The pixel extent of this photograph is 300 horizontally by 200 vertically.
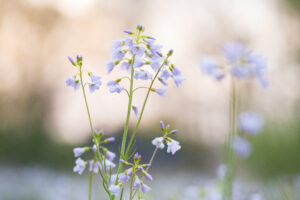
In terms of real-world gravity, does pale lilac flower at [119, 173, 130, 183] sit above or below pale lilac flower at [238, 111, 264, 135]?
above

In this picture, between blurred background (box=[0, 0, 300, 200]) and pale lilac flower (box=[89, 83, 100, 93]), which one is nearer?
pale lilac flower (box=[89, 83, 100, 93])

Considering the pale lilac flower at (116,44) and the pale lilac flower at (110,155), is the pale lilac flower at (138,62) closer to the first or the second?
the pale lilac flower at (116,44)

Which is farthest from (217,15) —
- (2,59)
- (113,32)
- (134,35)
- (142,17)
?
(134,35)

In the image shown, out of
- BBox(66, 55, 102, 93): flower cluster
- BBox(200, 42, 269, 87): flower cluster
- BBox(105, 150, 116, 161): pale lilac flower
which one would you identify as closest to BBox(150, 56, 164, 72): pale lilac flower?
BBox(66, 55, 102, 93): flower cluster

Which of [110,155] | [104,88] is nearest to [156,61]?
[110,155]

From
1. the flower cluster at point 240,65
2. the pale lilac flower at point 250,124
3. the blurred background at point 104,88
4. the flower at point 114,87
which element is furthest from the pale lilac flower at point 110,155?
the blurred background at point 104,88

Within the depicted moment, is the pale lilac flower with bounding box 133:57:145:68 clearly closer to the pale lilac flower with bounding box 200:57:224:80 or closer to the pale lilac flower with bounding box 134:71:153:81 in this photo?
the pale lilac flower with bounding box 134:71:153:81

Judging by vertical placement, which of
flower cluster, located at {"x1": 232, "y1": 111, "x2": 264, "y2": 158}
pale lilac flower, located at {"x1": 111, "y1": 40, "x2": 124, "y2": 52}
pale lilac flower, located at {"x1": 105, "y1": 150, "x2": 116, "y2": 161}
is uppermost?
pale lilac flower, located at {"x1": 111, "y1": 40, "x2": 124, "y2": 52}
